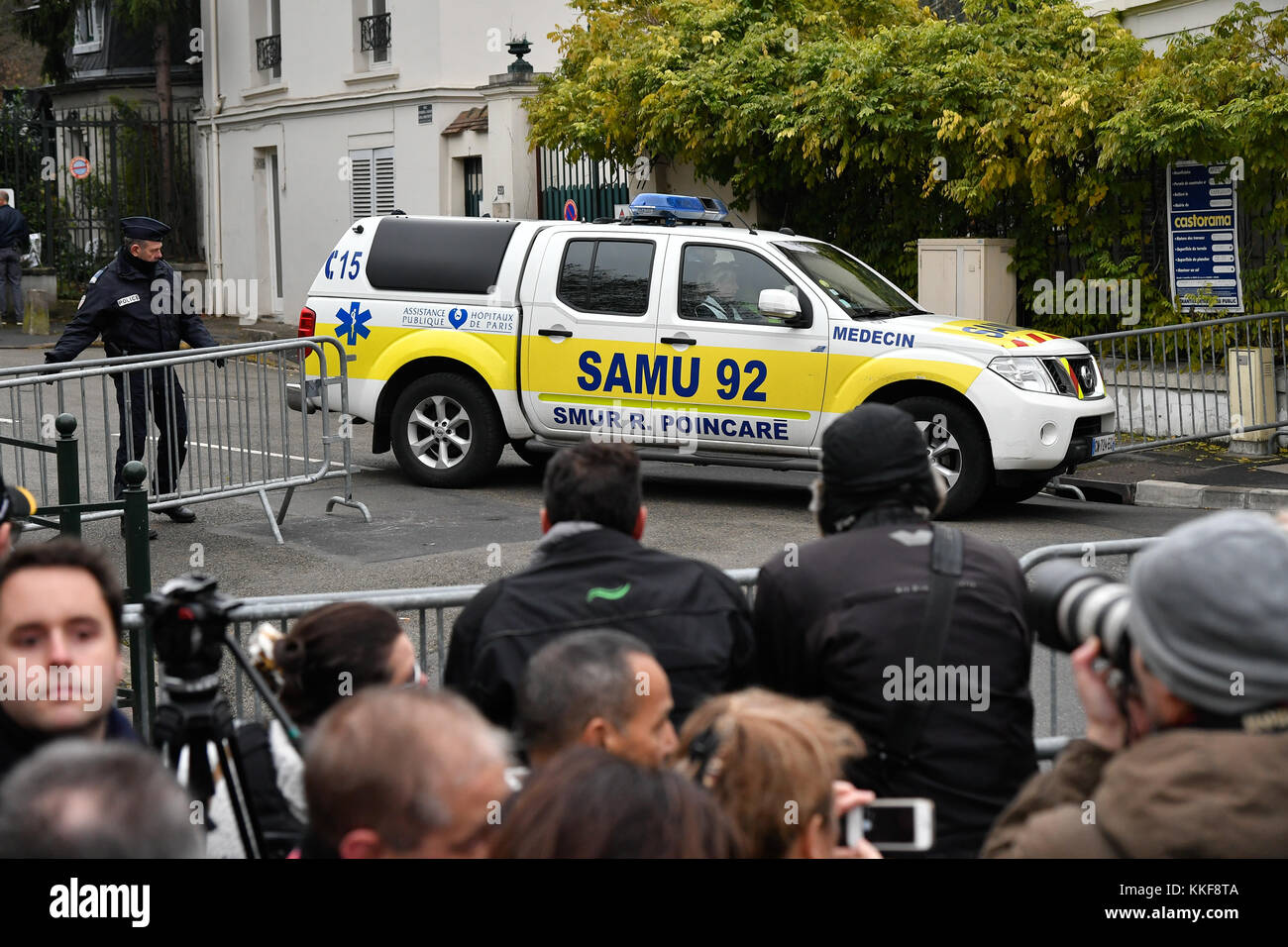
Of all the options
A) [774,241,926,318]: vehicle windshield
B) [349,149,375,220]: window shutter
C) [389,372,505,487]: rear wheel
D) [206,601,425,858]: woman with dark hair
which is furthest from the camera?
[349,149,375,220]: window shutter

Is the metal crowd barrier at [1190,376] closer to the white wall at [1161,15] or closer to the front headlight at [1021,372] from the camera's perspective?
the front headlight at [1021,372]

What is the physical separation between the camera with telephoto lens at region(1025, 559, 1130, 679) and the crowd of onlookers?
0.05 meters

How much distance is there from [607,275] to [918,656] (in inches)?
322

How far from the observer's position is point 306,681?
3188mm

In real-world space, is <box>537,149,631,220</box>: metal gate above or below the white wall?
below

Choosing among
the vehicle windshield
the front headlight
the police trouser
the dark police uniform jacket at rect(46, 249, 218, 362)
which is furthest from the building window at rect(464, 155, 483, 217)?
the front headlight

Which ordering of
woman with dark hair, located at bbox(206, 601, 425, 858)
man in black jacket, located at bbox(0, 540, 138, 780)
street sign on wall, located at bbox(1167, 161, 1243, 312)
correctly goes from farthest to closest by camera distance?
street sign on wall, located at bbox(1167, 161, 1243, 312), woman with dark hair, located at bbox(206, 601, 425, 858), man in black jacket, located at bbox(0, 540, 138, 780)

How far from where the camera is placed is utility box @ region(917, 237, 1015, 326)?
15.2m

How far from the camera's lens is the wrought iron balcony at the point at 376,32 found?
2445cm

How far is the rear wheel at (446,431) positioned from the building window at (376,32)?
1412cm

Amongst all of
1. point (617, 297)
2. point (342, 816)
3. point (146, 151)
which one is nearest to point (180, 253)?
point (146, 151)

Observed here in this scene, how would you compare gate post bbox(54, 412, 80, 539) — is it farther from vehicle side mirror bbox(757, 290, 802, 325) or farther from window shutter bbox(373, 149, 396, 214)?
window shutter bbox(373, 149, 396, 214)

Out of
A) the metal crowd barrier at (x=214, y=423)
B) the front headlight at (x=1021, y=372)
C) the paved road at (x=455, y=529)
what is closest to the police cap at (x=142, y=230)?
the metal crowd barrier at (x=214, y=423)
